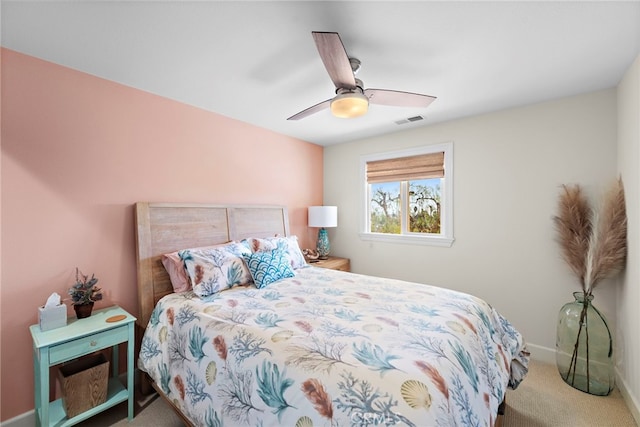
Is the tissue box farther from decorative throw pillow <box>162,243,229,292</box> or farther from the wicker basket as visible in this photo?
decorative throw pillow <box>162,243,229,292</box>

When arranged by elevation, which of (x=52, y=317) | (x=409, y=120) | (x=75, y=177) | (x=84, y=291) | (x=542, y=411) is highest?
(x=409, y=120)

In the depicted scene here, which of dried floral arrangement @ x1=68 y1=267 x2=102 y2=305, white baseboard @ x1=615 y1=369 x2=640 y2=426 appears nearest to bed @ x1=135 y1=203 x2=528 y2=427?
dried floral arrangement @ x1=68 y1=267 x2=102 y2=305

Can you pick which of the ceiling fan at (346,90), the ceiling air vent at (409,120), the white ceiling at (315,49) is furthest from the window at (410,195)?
the ceiling fan at (346,90)

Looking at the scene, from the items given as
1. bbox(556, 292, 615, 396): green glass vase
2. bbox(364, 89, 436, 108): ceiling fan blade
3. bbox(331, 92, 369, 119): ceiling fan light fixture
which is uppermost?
bbox(364, 89, 436, 108): ceiling fan blade

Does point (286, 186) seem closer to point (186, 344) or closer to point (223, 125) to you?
point (223, 125)

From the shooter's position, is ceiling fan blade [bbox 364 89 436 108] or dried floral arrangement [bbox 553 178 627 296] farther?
dried floral arrangement [bbox 553 178 627 296]

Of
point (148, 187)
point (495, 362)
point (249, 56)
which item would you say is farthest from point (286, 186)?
point (495, 362)

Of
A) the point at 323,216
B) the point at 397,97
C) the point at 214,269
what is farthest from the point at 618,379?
the point at 214,269

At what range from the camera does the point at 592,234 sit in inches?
90.4

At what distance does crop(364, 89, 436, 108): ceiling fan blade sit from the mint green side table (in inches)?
91.0

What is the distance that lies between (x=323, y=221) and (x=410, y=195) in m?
1.21

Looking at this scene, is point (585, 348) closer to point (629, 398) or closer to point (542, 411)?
point (629, 398)

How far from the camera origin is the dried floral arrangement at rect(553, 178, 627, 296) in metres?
2.08

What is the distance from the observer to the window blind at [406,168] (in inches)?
127
